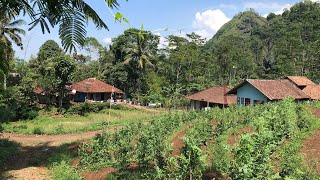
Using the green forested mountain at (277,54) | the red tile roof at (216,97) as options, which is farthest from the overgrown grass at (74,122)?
the green forested mountain at (277,54)

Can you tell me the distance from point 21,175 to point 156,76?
32.5 metres

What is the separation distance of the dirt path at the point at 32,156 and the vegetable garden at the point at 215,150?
1015mm

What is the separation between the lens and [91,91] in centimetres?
3594

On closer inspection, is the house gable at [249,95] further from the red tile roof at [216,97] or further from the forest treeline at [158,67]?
the forest treeline at [158,67]

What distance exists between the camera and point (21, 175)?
39.9 ft

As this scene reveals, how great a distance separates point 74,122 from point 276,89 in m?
15.7

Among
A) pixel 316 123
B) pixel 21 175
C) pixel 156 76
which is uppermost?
pixel 156 76

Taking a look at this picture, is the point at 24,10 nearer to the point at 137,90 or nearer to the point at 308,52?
the point at 137,90

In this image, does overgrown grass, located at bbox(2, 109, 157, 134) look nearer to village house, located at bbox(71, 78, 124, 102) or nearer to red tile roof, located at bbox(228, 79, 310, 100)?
village house, located at bbox(71, 78, 124, 102)

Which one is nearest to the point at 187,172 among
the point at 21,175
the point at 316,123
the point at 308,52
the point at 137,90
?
the point at 21,175

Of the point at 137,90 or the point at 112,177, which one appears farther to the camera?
the point at 137,90

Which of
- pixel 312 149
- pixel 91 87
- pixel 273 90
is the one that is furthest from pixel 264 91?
pixel 91 87

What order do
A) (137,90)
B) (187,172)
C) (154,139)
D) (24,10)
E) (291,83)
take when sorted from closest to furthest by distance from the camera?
(24,10) → (187,172) → (154,139) → (291,83) → (137,90)

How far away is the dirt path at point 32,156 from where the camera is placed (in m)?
12.3
